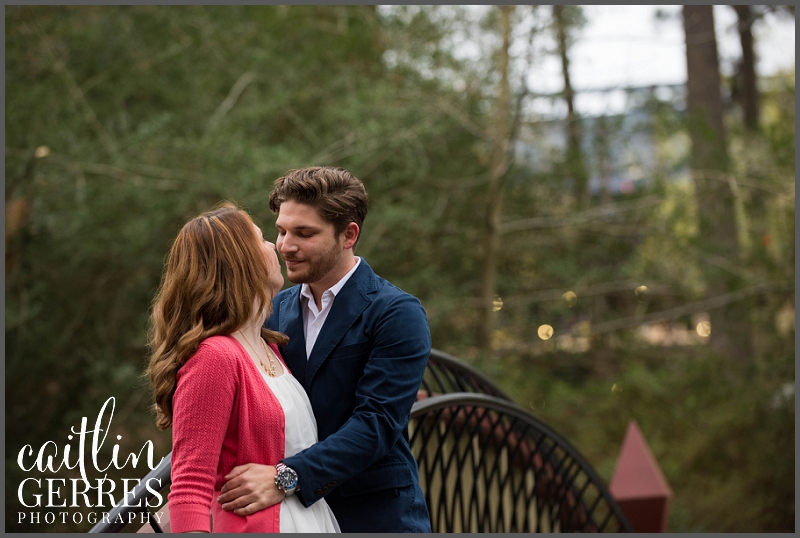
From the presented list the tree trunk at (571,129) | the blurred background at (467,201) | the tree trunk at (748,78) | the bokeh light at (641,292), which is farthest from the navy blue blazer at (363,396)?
the tree trunk at (748,78)

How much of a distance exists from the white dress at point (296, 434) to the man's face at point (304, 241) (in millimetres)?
278

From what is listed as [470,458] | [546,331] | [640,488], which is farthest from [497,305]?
[470,458]

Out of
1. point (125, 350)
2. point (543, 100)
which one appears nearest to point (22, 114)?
point (125, 350)

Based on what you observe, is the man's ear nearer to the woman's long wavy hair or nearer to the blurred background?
the woman's long wavy hair

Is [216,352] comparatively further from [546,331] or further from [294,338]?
[546,331]

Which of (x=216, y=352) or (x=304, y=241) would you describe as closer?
(x=216, y=352)

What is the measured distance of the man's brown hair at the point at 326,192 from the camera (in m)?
1.95

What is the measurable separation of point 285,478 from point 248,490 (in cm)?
9

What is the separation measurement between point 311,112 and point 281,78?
17.3 inches

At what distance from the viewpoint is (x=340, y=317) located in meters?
2.02

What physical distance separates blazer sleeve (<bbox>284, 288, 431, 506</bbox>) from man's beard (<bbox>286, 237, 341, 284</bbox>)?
0.19 meters

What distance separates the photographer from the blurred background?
600 centimetres

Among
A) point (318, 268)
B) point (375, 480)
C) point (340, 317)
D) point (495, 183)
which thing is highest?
point (495, 183)

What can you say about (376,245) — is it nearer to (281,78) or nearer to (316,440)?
(281,78)
